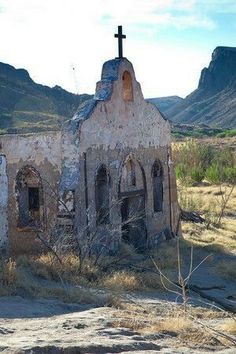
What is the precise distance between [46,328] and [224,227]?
15.2 m

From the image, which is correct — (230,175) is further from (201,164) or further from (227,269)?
(227,269)

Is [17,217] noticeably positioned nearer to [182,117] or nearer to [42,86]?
[42,86]

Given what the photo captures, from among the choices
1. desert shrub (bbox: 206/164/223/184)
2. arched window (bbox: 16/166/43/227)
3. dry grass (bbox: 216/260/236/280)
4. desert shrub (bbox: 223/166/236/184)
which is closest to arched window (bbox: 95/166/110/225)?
arched window (bbox: 16/166/43/227)

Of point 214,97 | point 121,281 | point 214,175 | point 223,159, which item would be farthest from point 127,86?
point 214,97

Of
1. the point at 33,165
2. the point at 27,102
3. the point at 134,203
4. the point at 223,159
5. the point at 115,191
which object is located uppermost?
the point at 27,102

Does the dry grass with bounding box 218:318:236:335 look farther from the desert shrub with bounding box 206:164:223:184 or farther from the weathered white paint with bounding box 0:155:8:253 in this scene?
the desert shrub with bounding box 206:164:223:184

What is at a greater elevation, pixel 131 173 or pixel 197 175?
pixel 131 173

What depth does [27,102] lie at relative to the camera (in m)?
63.0

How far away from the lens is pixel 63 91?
236ft

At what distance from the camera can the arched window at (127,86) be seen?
16.8 m

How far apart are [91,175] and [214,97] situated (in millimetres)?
89116

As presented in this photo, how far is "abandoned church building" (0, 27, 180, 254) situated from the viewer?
14.3 metres

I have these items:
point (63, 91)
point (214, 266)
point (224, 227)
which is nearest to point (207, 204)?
point (224, 227)

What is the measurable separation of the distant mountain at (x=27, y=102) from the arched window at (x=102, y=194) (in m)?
30.9
